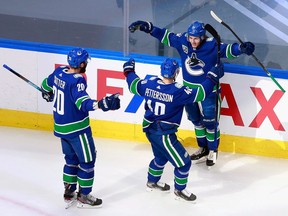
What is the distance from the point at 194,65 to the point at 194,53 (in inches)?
3.9

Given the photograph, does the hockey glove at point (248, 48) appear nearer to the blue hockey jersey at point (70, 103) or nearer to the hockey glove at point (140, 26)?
the hockey glove at point (140, 26)

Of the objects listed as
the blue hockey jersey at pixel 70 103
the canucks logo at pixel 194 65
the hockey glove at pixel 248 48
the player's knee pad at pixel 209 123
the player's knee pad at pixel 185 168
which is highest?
the hockey glove at pixel 248 48

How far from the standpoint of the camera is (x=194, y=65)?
545 cm

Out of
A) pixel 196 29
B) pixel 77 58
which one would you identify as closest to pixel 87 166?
pixel 77 58

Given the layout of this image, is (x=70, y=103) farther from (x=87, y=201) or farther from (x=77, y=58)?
(x=87, y=201)

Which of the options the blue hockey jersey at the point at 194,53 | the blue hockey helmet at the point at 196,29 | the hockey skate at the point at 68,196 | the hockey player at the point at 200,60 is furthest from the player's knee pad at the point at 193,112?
the hockey skate at the point at 68,196

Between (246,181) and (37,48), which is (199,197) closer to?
(246,181)

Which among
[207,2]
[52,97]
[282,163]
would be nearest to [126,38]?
[207,2]

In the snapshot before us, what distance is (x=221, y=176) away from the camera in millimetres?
5605

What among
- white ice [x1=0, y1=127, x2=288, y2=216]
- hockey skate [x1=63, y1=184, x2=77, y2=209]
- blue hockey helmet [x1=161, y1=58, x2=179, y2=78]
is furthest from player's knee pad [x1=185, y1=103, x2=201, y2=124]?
hockey skate [x1=63, y1=184, x2=77, y2=209]

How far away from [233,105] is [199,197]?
957 millimetres

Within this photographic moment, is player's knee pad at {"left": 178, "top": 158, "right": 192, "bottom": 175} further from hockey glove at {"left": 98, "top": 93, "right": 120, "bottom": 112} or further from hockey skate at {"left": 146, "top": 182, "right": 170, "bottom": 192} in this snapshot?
hockey glove at {"left": 98, "top": 93, "right": 120, "bottom": 112}

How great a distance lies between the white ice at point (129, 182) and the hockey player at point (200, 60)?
22 cm

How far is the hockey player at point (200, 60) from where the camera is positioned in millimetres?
5309
